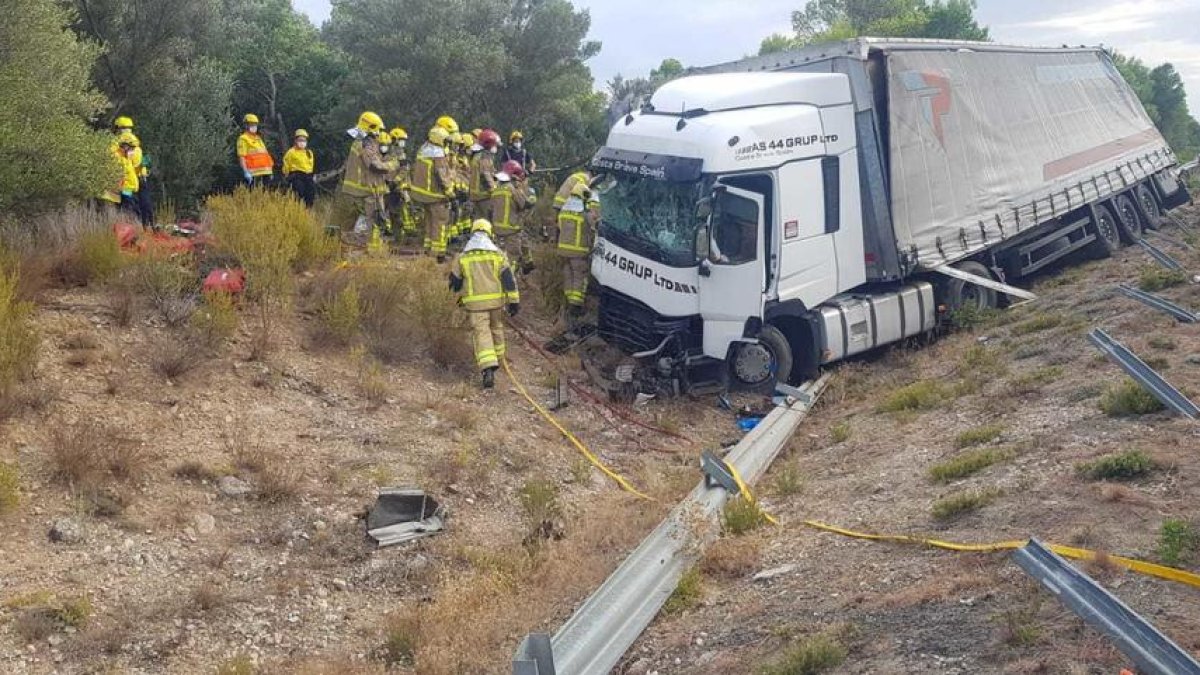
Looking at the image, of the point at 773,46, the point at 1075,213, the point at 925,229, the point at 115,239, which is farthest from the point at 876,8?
the point at 115,239

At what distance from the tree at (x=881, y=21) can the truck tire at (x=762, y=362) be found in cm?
1812

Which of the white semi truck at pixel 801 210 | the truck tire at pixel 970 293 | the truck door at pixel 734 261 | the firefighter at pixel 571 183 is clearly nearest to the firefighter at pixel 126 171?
the firefighter at pixel 571 183

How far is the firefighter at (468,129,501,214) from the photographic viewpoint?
13711 millimetres

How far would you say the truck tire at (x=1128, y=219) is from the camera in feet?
50.4

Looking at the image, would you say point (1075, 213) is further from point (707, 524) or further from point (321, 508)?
point (321, 508)

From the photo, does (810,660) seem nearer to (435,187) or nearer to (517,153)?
(435,187)

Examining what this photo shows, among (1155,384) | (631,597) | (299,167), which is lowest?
(631,597)

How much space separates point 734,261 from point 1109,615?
21.6 feet

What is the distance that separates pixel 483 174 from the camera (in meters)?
13.7

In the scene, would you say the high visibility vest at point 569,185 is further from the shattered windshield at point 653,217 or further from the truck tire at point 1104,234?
the truck tire at point 1104,234

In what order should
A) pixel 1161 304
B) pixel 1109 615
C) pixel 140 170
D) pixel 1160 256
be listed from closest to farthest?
pixel 1109 615
pixel 1161 304
pixel 140 170
pixel 1160 256

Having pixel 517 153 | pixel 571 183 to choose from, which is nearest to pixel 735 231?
pixel 571 183

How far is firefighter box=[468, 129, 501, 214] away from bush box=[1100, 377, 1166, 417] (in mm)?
8262

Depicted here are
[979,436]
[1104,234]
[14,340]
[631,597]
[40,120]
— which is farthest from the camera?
[1104,234]
